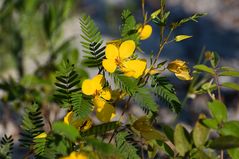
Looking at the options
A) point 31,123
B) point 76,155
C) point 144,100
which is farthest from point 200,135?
point 31,123

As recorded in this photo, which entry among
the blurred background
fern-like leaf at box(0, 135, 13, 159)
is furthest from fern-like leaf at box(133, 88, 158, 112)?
the blurred background

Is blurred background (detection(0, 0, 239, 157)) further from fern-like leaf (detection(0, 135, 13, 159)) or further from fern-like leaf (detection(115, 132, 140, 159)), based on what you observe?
fern-like leaf (detection(115, 132, 140, 159))

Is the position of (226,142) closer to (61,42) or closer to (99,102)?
(99,102)

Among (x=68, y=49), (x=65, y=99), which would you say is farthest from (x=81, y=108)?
(x=68, y=49)

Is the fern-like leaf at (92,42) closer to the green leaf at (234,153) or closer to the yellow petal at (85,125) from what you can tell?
the yellow petal at (85,125)

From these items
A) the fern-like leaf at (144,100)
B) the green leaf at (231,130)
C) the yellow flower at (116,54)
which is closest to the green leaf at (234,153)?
the green leaf at (231,130)
